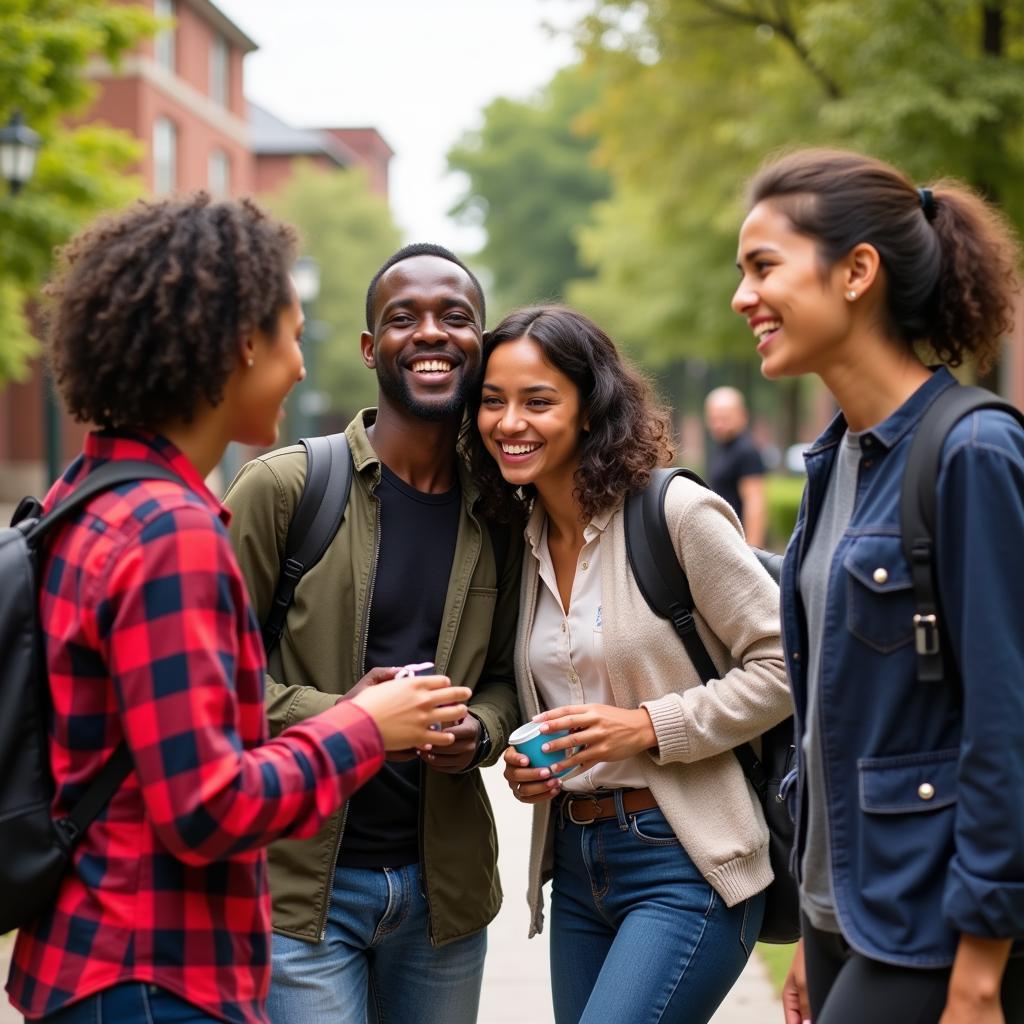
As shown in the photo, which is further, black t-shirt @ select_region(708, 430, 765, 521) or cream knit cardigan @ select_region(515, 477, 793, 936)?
black t-shirt @ select_region(708, 430, 765, 521)

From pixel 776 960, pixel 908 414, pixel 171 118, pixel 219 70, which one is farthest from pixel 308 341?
pixel 908 414

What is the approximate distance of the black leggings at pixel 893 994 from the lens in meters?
2.21

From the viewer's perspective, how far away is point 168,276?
207 cm

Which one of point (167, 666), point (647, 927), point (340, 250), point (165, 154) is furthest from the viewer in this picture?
point (340, 250)

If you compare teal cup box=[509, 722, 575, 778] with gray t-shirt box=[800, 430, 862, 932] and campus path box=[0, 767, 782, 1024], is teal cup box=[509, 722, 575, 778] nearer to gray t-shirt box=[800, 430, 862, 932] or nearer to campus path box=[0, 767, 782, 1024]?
gray t-shirt box=[800, 430, 862, 932]

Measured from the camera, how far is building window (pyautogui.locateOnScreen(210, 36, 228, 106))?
4509 centimetres

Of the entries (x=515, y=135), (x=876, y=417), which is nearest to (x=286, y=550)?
(x=876, y=417)

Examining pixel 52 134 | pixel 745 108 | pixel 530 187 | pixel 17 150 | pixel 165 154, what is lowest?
pixel 17 150

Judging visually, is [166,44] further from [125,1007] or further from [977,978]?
[977,978]

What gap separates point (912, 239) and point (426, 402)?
1291mm

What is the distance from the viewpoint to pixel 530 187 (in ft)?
174

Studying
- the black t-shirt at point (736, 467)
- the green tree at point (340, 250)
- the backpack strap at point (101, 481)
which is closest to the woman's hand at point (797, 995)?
the backpack strap at point (101, 481)

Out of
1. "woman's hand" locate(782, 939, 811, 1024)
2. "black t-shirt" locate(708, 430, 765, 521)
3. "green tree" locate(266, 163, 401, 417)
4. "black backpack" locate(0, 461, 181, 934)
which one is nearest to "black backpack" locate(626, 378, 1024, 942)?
"woman's hand" locate(782, 939, 811, 1024)

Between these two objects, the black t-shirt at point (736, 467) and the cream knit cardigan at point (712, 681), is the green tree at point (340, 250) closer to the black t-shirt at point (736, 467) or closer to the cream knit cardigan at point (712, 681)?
the black t-shirt at point (736, 467)
